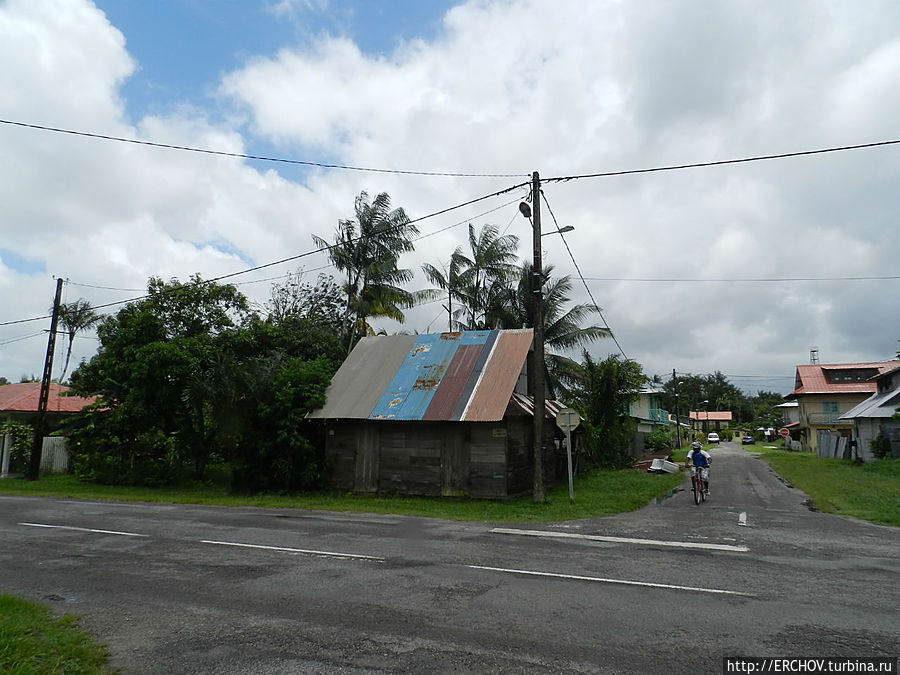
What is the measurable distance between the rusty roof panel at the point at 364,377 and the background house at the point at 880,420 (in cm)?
2591

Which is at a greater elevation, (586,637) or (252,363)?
(252,363)

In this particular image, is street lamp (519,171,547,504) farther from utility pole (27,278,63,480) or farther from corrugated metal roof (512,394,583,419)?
utility pole (27,278,63,480)

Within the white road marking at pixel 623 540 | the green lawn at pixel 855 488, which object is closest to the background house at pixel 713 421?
the green lawn at pixel 855 488

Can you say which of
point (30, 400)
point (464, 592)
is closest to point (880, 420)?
point (464, 592)

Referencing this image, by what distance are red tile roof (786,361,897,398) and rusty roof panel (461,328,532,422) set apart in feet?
137

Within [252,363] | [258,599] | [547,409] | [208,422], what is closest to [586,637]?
[258,599]

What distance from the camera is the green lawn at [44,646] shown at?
4684mm

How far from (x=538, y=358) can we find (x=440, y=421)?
12.1 feet

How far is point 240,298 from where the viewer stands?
28.3 meters

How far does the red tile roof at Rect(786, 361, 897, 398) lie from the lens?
49.2 m

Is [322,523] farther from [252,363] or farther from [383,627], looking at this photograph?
[252,363]

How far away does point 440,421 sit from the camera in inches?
685

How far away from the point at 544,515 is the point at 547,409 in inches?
252

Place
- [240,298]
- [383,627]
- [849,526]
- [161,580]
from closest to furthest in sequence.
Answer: [383,627]
[161,580]
[849,526]
[240,298]
